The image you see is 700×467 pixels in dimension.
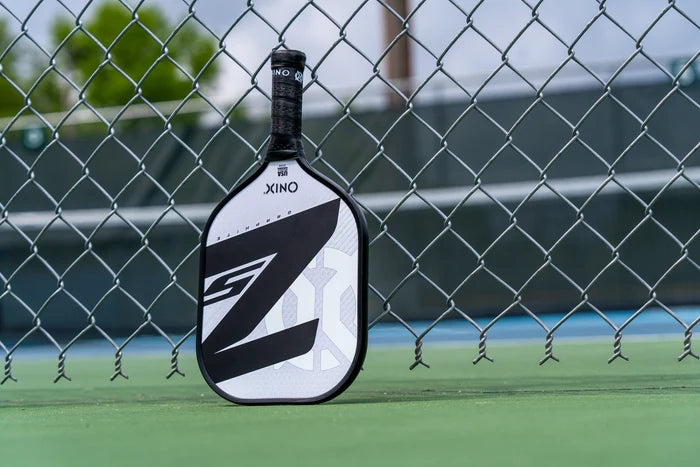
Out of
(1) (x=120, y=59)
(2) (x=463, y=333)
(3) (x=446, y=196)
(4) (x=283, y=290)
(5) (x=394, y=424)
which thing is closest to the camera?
(5) (x=394, y=424)

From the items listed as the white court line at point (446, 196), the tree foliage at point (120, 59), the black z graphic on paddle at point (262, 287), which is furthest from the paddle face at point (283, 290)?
the tree foliage at point (120, 59)

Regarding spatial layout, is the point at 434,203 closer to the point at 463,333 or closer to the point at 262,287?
the point at 463,333

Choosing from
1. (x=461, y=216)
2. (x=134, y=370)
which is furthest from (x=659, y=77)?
(x=134, y=370)

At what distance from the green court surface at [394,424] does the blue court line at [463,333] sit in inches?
103

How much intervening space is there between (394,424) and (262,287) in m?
0.49

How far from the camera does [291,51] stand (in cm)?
154

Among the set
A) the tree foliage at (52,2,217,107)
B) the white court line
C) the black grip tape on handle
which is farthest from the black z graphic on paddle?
the tree foliage at (52,2,217,107)

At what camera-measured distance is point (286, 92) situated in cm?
154

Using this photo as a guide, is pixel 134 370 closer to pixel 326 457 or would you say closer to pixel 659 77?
pixel 326 457

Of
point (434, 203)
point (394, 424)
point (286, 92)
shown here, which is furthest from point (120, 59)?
point (394, 424)

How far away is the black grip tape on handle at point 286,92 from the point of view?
5.04 ft

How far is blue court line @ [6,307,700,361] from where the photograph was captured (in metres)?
4.65

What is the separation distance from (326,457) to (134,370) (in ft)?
6.78

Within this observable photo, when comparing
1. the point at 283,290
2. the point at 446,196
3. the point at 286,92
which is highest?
the point at 446,196
